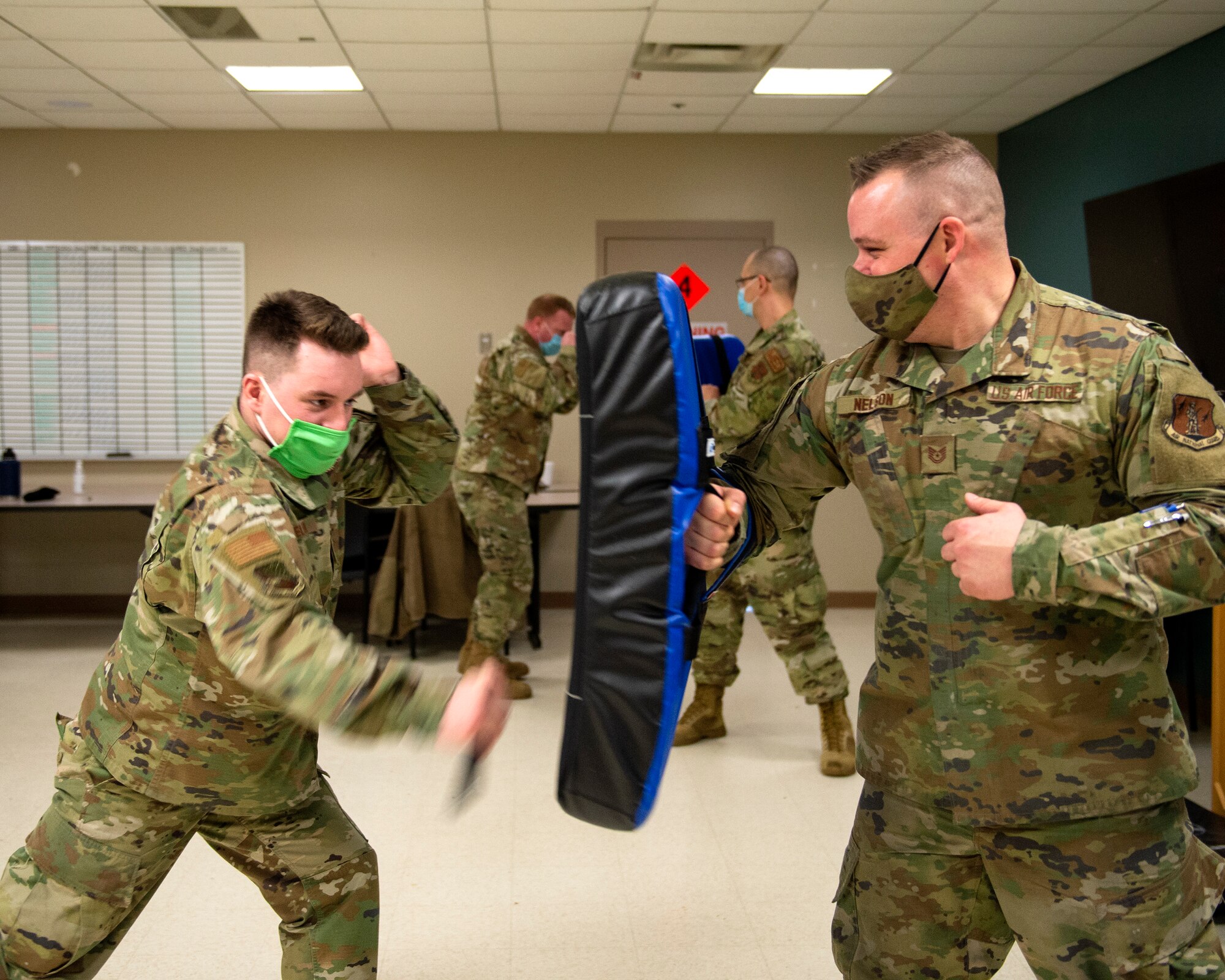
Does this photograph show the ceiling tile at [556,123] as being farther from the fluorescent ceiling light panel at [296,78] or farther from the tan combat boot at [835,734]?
the tan combat boot at [835,734]

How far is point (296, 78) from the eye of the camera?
537 centimetres

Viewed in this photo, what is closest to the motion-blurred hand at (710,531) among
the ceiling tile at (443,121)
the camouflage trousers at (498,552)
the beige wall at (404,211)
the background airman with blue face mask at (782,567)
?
the background airman with blue face mask at (782,567)

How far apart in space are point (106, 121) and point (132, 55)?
1497 mm

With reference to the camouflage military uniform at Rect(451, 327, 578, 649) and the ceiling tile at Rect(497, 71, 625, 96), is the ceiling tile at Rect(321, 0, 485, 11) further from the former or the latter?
the camouflage military uniform at Rect(451, 327, 578, 649)

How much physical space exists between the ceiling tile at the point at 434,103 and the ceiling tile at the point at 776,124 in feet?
Result: 4.98

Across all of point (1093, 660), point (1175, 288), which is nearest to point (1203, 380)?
point (1093, 660)

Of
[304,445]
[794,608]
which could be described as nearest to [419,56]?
[794,608]

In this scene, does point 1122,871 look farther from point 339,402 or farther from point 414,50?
point 414,50

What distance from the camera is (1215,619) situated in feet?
10.3

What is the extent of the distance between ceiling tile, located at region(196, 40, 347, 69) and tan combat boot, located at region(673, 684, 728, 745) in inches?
136

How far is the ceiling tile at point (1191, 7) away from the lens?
4250 mm

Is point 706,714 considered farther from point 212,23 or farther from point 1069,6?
point 212,23

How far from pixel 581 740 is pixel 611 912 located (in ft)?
5.19

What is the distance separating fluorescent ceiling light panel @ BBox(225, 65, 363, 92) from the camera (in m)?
5.18
